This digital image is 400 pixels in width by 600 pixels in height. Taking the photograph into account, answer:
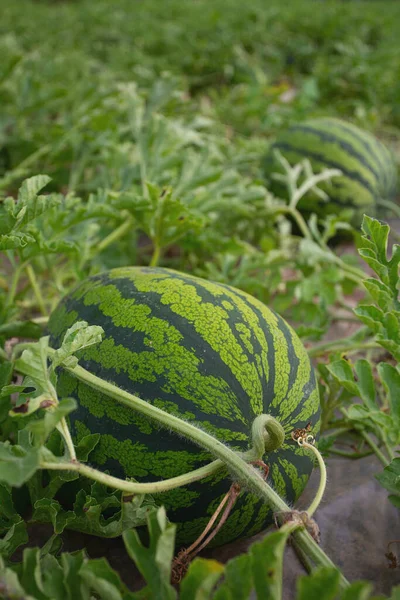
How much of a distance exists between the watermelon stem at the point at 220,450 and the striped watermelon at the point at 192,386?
0.29 ft

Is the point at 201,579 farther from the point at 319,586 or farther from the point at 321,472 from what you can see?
the point at 321,472

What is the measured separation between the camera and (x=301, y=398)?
154 cm

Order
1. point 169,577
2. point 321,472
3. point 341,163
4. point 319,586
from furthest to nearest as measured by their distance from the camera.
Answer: point 341,163 → point 321,472 → point 169,577 → point 319,586

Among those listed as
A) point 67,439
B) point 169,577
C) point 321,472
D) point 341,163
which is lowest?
point 341,163

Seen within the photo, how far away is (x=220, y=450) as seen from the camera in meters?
1.24

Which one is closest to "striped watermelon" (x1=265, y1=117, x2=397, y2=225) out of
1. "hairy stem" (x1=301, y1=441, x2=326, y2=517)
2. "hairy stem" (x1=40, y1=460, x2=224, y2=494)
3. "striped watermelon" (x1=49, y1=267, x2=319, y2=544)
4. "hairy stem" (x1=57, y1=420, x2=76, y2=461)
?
"striped watermelon" (x1=49, y1=267, x2=319, y2=544)

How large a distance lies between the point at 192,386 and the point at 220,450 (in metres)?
0.22

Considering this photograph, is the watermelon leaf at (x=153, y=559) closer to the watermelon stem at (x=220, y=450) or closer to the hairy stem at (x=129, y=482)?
the hairy stem at (x=129, y=482)

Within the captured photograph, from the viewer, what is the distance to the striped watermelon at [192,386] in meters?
1.41

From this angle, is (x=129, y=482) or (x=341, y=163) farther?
(x=341, y=163)

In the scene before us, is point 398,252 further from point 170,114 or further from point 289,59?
point 289,59

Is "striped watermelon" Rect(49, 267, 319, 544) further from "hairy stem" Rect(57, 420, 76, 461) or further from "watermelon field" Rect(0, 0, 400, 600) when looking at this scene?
"hairy stem" Rect(57, 420, 76, 461)

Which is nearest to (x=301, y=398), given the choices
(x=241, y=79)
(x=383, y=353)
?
(x=383, y=353)

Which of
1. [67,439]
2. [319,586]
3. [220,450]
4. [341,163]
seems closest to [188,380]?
[220,450]
